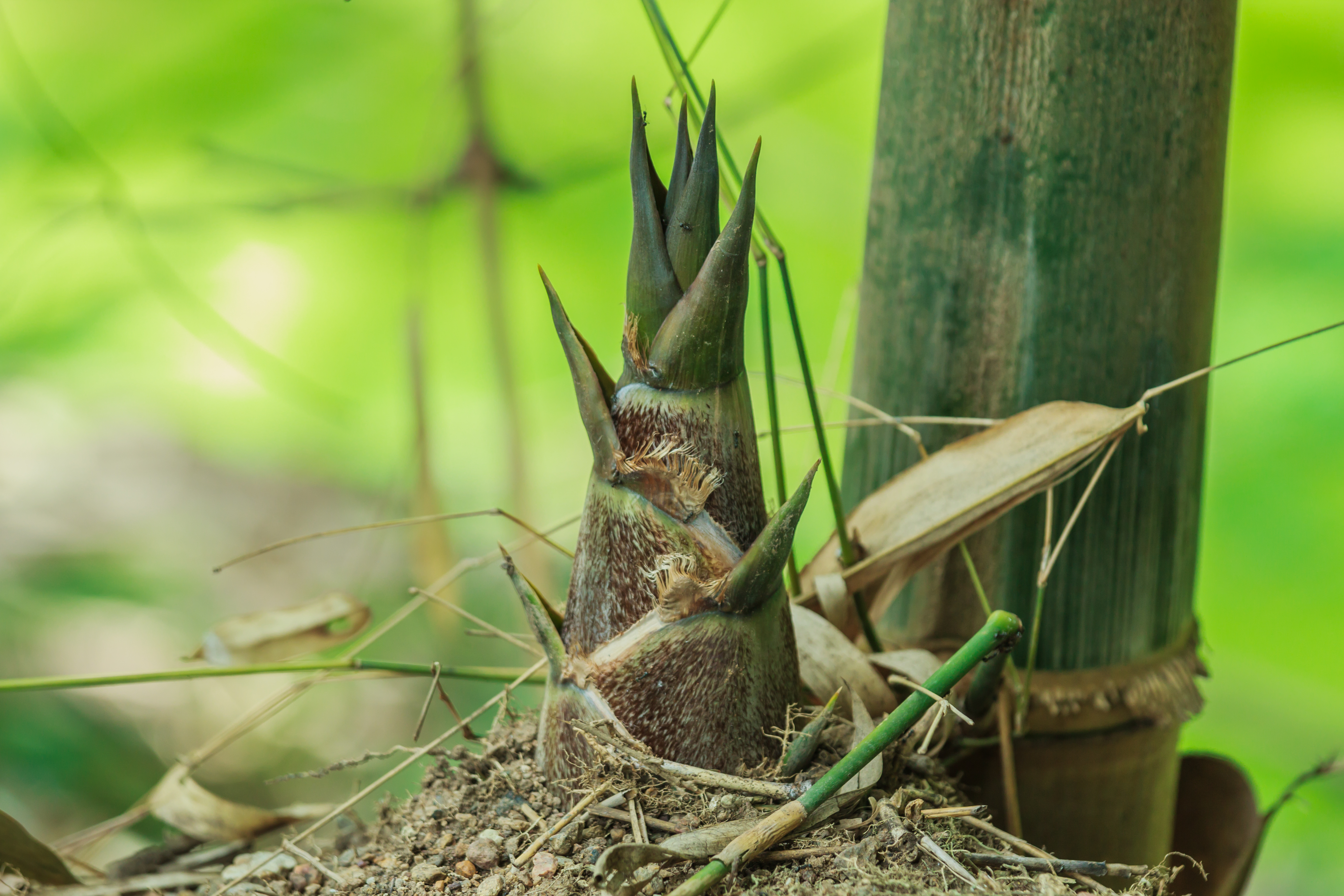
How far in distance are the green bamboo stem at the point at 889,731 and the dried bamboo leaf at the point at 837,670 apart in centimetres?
8

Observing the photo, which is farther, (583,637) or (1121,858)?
(1121,858)

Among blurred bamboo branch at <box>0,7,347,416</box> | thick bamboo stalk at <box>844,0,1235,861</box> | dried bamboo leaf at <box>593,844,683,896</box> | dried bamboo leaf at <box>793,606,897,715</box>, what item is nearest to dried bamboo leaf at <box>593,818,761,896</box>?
dried bamboo leaf at <box>593,844,683,896</box>

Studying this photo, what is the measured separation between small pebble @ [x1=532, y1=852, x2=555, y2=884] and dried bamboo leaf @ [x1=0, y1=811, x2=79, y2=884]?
24cm

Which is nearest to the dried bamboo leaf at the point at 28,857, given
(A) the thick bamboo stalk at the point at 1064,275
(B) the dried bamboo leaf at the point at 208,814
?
(B) the dried bamboo leaf at the point at 208,814

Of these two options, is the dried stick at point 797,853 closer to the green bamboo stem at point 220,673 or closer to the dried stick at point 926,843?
the dried stick at point 926,843

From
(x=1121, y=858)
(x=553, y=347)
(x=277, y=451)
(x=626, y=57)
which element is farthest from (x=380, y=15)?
(x=1121, y=858)

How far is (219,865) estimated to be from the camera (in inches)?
16.8

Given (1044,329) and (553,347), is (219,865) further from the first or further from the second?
(553,347)

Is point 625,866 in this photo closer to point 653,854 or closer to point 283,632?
point 653,854

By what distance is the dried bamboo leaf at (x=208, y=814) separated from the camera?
1.41 feet

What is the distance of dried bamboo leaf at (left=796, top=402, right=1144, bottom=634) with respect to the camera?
0.35 metres


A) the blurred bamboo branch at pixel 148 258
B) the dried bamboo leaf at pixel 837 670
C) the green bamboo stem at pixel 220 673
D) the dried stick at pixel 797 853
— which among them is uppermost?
the blurred bamboo branch at pixel 148 258

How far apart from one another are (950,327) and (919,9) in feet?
0.48

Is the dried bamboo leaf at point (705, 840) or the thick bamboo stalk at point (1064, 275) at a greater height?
the thick bamboo stalk at point (1064, 275)
